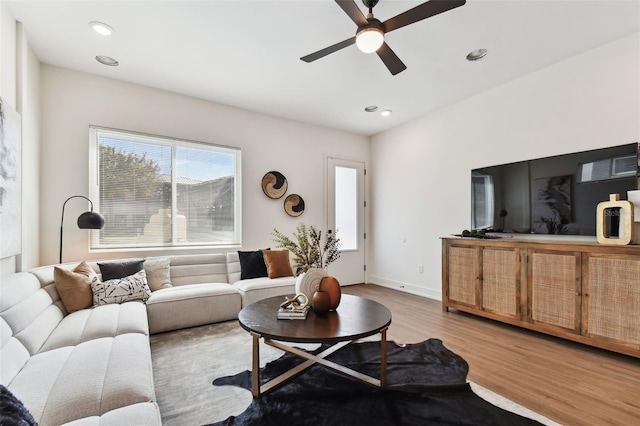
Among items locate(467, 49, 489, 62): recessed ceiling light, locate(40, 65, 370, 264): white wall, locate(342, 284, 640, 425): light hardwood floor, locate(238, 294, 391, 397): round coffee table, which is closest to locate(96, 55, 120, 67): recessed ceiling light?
locate(40, 65, 370, 264): white wall

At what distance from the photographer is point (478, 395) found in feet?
6.46

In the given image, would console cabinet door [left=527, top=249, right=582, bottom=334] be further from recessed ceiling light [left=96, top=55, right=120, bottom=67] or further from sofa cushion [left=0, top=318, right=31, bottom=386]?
recessed ceiling light [left=96, top=55, right=120, bottom=67]

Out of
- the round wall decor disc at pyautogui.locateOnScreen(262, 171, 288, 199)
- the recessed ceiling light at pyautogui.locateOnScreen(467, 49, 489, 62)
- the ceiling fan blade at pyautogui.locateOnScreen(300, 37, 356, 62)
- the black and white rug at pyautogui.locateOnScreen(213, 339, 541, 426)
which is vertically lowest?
the black and white rug at pyautogui.locateOnScreen(213, 339, 541, 426)

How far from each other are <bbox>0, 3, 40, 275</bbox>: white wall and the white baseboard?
4.85m

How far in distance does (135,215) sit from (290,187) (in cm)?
226

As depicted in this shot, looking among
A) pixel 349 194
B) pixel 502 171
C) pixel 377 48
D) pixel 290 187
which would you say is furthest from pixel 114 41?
pixel 502 171

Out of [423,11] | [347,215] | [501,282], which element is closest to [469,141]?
[501,282]

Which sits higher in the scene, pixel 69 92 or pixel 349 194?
pixel 69 92

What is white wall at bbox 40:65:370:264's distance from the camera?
3.30 m

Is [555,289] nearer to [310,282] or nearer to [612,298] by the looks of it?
[612,298]

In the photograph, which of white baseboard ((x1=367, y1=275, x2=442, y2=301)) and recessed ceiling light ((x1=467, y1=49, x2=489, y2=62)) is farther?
white baseboard ((x1=367, y1=275, x2=442, y2=301))

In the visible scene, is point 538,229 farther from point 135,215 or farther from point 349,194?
point 135,215

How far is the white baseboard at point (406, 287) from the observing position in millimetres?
4546

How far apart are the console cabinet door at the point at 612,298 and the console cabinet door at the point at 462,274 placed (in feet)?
3.41
